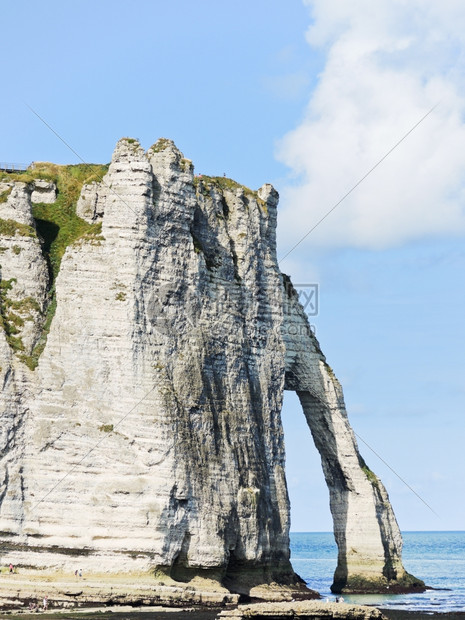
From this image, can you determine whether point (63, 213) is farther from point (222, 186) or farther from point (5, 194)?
point (222, 186)

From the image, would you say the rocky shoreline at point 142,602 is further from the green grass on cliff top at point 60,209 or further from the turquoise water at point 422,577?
the green grass on cliff top at point 60,209

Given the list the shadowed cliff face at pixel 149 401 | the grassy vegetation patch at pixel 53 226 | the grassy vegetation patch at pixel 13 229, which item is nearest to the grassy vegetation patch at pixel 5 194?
A: the grassy vegetation patch at pixel 53 226

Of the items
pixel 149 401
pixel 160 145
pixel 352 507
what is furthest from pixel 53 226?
pixel 352 507

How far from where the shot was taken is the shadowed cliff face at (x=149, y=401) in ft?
178

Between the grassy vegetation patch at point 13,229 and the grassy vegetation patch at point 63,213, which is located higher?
the grassy vegetation patch at point 63,213

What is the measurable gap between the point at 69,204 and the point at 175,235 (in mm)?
6723

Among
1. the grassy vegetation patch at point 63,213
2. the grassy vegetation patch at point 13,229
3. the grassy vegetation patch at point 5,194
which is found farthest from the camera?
the grassy vegetation patch at point 63,213

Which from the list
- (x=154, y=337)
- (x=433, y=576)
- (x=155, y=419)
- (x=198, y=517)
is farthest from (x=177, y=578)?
(x=433, y=576)

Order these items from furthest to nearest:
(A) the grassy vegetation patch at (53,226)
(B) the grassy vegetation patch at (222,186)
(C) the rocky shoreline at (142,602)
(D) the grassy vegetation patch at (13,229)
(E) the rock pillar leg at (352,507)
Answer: (E) the rock pillar leg at (352,507)
(B) the grassy vegetation patch at (222,186)
(D) the grassy vegetation patch at (13,229)
(A) the grassy vegetation patch at (53,226)
(C) the rocky shoreline at (142,602)

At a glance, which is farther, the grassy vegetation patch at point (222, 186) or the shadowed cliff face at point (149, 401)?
the grassy vegetation patch at point (222, 186)

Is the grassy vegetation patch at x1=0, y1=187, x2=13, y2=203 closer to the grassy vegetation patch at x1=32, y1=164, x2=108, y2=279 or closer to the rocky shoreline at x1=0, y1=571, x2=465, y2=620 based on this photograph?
the grassy vegetation patch at x1=32, y1=164, x2=108, y2=279

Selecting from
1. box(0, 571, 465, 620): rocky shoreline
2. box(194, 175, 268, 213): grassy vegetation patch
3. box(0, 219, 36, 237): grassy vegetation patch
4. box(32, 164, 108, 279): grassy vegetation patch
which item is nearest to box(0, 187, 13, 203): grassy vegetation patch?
box(0, 219, 36, 237): grassy vegetation patch

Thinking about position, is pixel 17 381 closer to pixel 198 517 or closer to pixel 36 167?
pixel 198 517

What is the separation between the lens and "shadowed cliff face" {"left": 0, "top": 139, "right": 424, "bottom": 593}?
54.3 m
